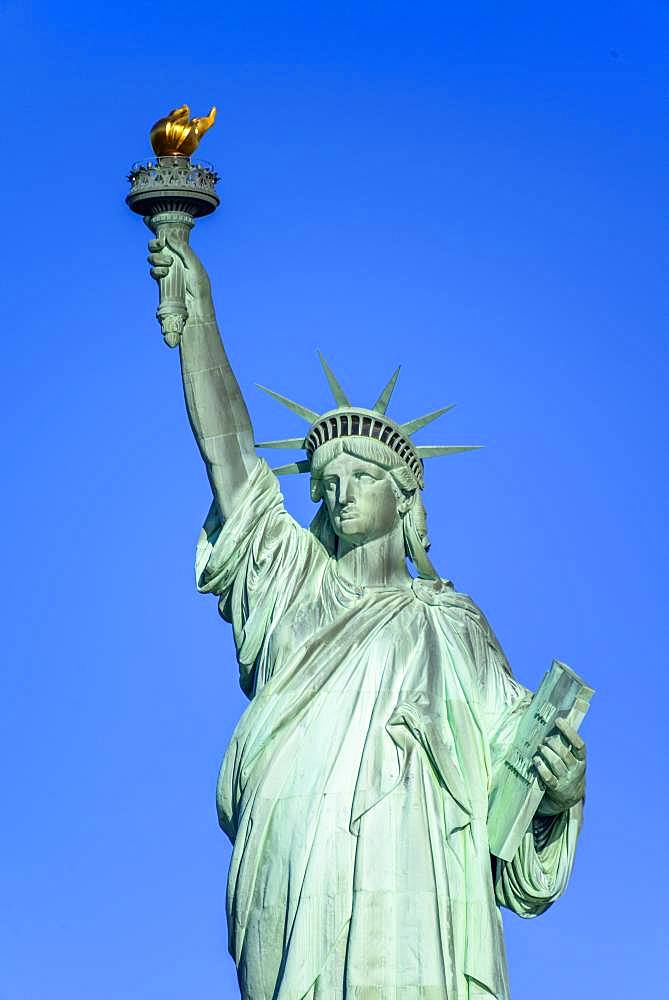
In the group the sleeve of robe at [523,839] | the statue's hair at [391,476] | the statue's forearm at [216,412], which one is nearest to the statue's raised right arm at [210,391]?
the statue's forearm at [216,412]

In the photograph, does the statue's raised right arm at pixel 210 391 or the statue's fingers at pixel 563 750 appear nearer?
the statue's fingers at pixel 563 750

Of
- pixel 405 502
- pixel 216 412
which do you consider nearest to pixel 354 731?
pixel 405 502

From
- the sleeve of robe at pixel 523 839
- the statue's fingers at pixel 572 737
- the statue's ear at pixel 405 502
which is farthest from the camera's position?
the statue's ear at pixel 405 502

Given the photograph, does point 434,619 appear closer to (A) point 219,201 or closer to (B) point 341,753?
(B) point 341,753

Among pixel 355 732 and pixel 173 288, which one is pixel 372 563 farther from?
pixel 173 288

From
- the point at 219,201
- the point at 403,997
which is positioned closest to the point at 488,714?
the point at 403,997

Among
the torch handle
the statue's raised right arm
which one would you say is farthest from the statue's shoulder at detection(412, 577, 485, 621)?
the torch handle

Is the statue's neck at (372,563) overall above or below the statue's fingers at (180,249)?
below

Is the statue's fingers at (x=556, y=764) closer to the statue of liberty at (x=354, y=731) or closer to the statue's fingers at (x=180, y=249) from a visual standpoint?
the statue of liberty at (x=354, y=731)
